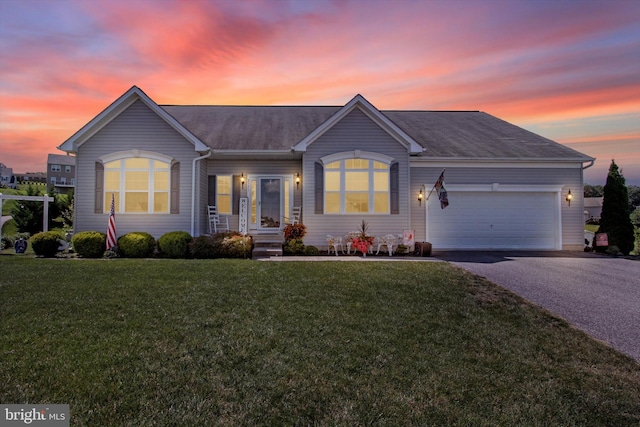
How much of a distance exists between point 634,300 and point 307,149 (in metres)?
10.3

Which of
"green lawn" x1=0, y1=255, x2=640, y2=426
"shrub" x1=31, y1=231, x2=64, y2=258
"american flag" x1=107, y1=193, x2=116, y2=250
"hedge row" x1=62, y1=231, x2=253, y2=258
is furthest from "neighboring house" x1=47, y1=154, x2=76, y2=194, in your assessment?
"green lawn" x1=0, y1=255, x2=640, y2=426

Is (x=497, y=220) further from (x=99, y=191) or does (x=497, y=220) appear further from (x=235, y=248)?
(x=99, y=191)

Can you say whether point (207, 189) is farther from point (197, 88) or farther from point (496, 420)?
point (496, 420)

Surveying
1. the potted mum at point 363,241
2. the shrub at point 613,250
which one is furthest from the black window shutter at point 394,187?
the shrub at point 613,250

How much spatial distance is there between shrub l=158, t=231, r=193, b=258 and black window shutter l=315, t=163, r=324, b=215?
4.87 meters

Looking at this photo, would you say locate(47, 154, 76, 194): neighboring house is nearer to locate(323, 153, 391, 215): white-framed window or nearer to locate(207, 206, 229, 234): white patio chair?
locate(207, 206, 229, 234): white patio chair

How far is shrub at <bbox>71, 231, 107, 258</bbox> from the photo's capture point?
38.8ft

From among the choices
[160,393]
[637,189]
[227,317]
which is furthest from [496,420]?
[637,189]

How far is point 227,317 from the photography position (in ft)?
18.6

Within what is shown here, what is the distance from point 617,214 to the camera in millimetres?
14195

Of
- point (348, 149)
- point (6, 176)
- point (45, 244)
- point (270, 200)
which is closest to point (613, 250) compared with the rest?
point (348, 149)

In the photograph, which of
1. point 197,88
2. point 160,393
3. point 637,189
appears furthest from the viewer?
point 637,189

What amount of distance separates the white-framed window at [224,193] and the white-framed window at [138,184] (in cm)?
196

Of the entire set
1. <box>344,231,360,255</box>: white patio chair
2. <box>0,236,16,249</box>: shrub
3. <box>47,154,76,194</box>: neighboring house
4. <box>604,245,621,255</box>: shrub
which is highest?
<box>47,154,76,194</box>: neighboring house
